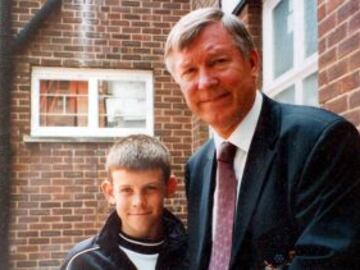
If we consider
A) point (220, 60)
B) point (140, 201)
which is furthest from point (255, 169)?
point (140, 201)

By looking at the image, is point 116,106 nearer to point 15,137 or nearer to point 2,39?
point 15,137

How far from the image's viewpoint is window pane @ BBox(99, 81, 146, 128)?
253 inches

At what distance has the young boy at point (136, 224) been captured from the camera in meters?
2.06

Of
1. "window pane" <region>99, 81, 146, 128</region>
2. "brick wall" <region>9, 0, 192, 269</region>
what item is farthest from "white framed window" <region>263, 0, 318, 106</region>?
"window pane" <region>99, 81, 146, 128</region>

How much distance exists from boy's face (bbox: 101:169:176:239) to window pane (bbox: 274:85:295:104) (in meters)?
1.77

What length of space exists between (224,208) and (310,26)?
200cm

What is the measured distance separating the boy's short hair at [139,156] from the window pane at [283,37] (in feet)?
5.77

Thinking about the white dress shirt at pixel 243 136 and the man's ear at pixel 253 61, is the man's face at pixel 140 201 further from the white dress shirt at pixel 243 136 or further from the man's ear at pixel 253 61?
the man's ear at pixel 253 61

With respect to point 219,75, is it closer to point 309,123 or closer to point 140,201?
point 309,123

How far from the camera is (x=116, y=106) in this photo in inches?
255

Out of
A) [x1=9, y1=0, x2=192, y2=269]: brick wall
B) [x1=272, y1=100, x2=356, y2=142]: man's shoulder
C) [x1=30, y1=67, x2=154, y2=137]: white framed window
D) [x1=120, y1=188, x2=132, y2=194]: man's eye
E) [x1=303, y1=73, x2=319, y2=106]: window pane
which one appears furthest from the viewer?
[x1=30, y1=67, x2=154, y2=137]: white framed window

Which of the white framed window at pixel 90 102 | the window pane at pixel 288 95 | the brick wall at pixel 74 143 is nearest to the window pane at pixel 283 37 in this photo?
the window pane at pixel 288 95

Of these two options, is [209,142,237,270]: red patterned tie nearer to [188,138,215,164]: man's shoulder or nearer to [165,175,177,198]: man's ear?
[188,138,215,164]: man's shoulder

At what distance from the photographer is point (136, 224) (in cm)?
213
